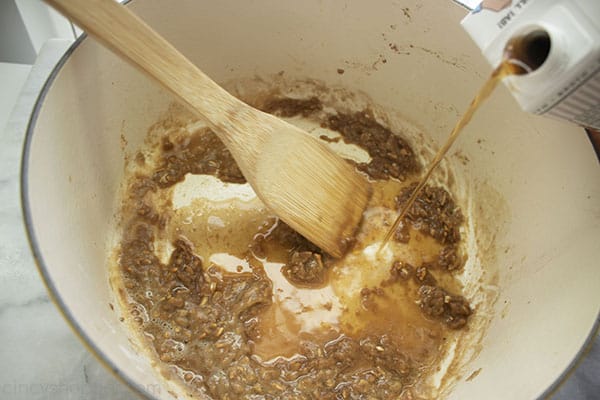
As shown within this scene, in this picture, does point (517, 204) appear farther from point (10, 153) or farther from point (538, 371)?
point (10, 153)

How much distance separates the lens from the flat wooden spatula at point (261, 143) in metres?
1.25

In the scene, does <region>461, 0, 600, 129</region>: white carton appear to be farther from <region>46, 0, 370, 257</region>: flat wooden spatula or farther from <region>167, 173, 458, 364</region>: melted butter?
<region>167, 173, 458, 364</region>: melted butter

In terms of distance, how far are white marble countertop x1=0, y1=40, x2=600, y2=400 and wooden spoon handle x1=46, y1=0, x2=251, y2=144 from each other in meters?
0.68

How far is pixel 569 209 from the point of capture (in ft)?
4.43

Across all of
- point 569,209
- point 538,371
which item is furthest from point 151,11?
point 538,371

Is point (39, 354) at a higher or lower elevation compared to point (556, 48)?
lower

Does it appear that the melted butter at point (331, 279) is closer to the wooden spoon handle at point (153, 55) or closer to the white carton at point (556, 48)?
the wooden spoon handle at point (153, 55)

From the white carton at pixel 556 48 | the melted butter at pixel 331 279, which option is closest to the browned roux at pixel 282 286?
the melted butter at pixel 331 279

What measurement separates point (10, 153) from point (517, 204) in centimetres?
154

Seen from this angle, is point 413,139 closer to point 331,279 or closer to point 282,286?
point 331,279

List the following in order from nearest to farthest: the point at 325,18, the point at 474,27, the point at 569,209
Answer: the point at 474,27, the point at 569,209, the point at 325,18

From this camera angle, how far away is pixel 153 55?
1.32 meters

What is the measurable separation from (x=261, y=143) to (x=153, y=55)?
0.36 meters

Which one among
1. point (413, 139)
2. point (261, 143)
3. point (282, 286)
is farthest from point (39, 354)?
point (413, 139)
